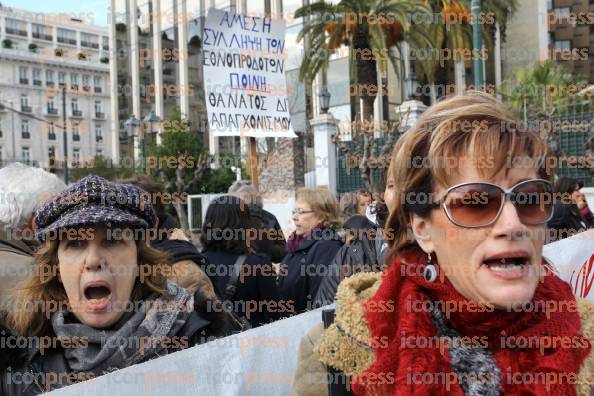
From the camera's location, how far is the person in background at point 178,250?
9.58 feet

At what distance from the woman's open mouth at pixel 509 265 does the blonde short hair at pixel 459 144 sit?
22cm

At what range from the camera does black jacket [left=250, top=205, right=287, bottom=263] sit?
5.48 metres

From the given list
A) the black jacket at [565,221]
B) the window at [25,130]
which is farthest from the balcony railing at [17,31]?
the black jacket at [565,221]

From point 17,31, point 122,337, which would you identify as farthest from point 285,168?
point 17,31

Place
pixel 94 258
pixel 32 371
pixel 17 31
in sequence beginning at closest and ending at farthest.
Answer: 1. pixel 32 371
2. pixel 94 258
3. pixel 17 31

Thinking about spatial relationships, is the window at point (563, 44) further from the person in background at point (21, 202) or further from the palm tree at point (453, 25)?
the person in background at point (21, 202)

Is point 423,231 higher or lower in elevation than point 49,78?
lower

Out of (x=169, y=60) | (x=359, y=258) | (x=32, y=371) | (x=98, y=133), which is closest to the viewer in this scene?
(x=32, y=371)

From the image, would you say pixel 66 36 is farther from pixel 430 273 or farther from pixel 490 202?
pixel 490 202

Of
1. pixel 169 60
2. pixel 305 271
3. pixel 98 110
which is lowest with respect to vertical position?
pixel 305 271

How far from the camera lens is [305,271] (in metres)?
4.50

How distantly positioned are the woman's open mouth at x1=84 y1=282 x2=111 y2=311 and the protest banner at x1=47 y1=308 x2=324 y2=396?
1.71ft

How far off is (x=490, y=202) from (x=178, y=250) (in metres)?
2.09

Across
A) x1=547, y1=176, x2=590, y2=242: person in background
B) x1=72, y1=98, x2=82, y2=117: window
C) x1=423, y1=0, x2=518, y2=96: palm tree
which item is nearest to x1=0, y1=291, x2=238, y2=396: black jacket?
x1=547, y1=176, x2=590, y2=242: person in background
